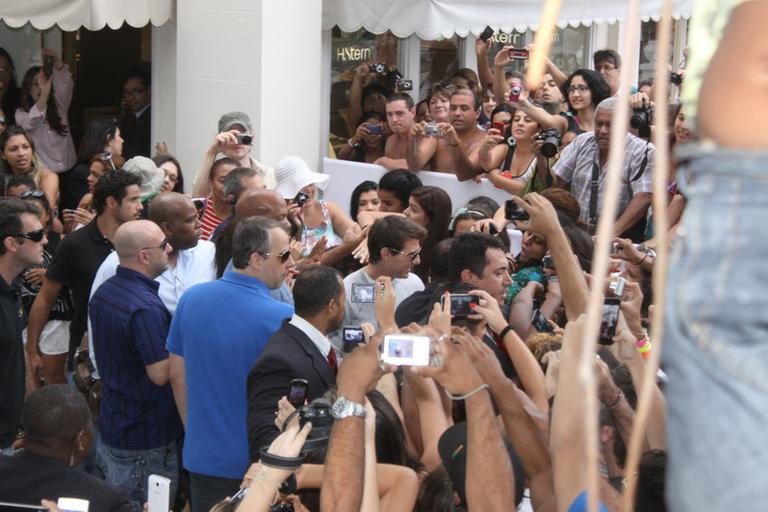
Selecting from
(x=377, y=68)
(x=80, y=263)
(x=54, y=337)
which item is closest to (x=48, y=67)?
(x=377, y=68)

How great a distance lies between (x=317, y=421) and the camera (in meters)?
3.35

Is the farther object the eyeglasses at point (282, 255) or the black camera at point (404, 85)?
the black camera at point (404, 85)

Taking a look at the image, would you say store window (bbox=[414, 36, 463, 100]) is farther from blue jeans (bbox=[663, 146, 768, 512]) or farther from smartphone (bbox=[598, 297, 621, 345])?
blue jeans (bbox=[663, 146, 768, 512])

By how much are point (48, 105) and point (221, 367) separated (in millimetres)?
5890

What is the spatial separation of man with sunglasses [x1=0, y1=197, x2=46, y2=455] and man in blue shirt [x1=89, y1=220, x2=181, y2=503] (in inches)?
14.2

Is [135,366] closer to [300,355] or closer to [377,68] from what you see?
[300,355]

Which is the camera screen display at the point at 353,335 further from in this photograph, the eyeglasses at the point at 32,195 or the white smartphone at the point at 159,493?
the eyeglasses at the point at 32,195

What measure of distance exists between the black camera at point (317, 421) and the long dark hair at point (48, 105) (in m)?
7.05

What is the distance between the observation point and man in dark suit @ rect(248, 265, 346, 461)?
4262 mm

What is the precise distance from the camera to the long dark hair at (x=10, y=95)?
34.0 ft

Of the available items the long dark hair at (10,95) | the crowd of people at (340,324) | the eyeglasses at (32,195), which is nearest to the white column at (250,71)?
the crowd of people at (340,324)

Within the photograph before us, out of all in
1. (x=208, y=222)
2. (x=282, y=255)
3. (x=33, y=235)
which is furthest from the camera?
(x=208, y=222)

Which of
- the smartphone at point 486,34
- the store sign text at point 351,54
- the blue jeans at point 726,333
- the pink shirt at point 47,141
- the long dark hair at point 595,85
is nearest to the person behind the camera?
the blue jeans at point 726,333

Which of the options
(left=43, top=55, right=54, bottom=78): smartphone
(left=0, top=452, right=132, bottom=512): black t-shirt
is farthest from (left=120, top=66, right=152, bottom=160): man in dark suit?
(left=0, top=452, right=132, bottom=512): black t-shirt
